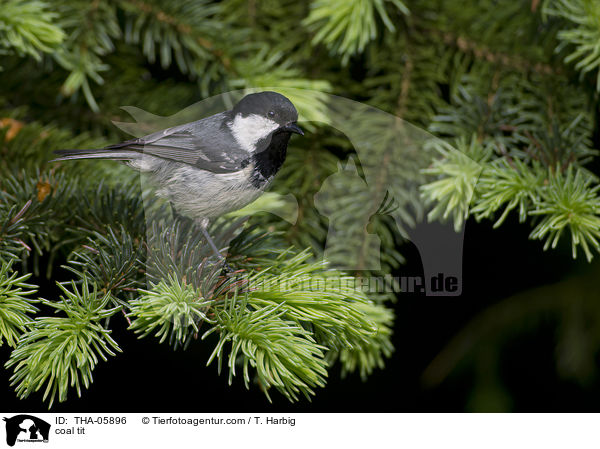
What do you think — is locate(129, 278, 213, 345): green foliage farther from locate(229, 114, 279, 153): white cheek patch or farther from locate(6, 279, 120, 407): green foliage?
locate(229, 114, 279, 153): white cheek patch

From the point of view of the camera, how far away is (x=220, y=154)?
871 millimetres

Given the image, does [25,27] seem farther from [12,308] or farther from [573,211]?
[573,211]

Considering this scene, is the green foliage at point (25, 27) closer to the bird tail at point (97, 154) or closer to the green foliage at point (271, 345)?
the bird tail at point (97, 154)

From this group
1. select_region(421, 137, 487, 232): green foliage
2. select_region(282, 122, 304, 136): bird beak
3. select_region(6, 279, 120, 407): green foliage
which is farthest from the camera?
select_region(421, 137, 487, 232): green foliage

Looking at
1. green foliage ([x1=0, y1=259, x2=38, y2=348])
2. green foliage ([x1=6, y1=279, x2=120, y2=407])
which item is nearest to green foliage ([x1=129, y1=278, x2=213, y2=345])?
green foliage ([x1=6, y1=279, x2=120, y2=407])

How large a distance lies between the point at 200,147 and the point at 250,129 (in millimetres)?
86

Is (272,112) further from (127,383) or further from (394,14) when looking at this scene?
(127,383)

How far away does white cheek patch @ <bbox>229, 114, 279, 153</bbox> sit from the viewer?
2.78 feet

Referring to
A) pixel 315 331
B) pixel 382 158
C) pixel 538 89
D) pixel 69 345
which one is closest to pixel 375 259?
pixel 382 158

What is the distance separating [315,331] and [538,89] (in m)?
0.69

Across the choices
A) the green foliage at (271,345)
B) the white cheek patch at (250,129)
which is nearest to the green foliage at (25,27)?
the white cheek patch at (250,129)
